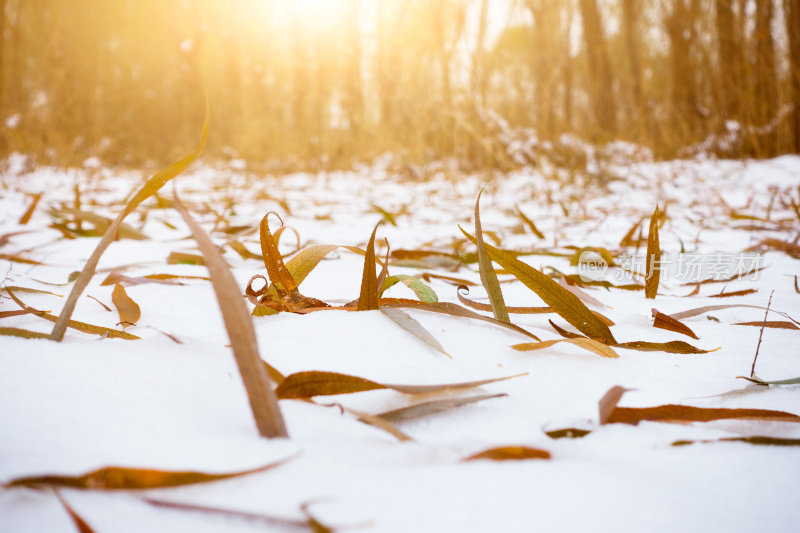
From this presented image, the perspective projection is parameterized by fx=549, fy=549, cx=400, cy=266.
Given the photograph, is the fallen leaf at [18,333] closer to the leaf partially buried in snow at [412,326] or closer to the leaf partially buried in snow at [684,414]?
the leaf partially buried in snow at [412,326]

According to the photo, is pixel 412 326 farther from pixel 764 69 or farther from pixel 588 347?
pixel 764 69

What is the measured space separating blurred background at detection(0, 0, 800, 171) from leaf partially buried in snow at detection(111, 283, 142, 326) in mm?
603

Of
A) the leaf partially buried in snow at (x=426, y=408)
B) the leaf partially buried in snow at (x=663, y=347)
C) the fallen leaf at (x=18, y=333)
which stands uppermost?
the fallen leaf at (x=18, y=333)

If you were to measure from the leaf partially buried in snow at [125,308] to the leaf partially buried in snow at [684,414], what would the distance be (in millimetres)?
592

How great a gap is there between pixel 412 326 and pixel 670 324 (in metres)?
0.40

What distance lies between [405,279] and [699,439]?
0.44 m

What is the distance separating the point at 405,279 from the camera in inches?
32.0

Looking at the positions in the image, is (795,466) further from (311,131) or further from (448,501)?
(311,131)

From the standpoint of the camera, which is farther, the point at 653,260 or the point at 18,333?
Result: the point at 653,260

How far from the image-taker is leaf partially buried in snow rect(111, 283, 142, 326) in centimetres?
73

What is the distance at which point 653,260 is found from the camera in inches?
35.3

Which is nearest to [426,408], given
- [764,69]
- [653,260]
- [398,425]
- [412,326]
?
[398,425]

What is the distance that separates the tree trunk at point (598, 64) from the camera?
20.2ft

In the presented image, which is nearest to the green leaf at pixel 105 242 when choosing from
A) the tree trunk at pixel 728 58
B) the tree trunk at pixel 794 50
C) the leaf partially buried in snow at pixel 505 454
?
the leaf partially buried in snow at pixel 505 454
